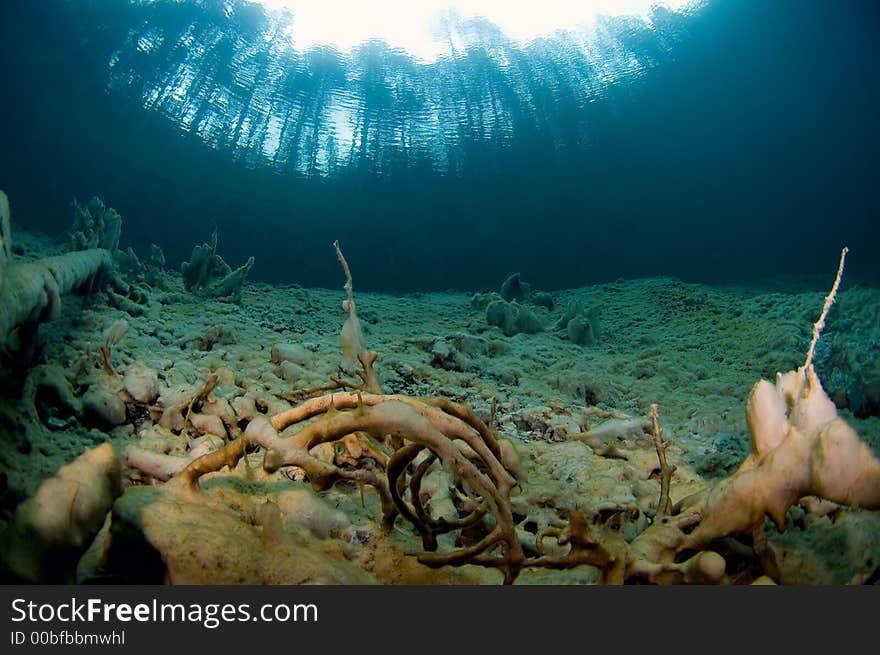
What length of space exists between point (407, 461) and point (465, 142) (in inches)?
764

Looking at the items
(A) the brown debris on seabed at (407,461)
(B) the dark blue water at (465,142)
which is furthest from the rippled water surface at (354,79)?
(A) the brown debris on seabed at (407,461)

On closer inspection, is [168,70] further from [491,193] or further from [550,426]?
[550,426]

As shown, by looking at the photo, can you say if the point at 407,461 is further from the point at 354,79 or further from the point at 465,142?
the point at 465,142

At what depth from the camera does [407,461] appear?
139cm

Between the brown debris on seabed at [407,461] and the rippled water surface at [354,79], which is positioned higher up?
the rippled water surface at [354,79]

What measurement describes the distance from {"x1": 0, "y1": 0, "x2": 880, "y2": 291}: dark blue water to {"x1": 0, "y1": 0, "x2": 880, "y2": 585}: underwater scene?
0.42 ft

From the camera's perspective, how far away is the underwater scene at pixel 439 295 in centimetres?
135

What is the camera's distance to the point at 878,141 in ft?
71.9

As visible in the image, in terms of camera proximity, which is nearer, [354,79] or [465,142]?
[354,79]

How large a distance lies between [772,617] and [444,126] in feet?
60.2

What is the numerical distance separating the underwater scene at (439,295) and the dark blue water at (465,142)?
0.42ft

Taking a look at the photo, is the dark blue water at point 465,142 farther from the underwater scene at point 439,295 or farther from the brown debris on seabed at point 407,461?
the brown debris on seabed at point 407,461

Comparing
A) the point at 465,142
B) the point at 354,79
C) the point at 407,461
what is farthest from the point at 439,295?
the point at 465,142

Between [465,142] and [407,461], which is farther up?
[465,142]
